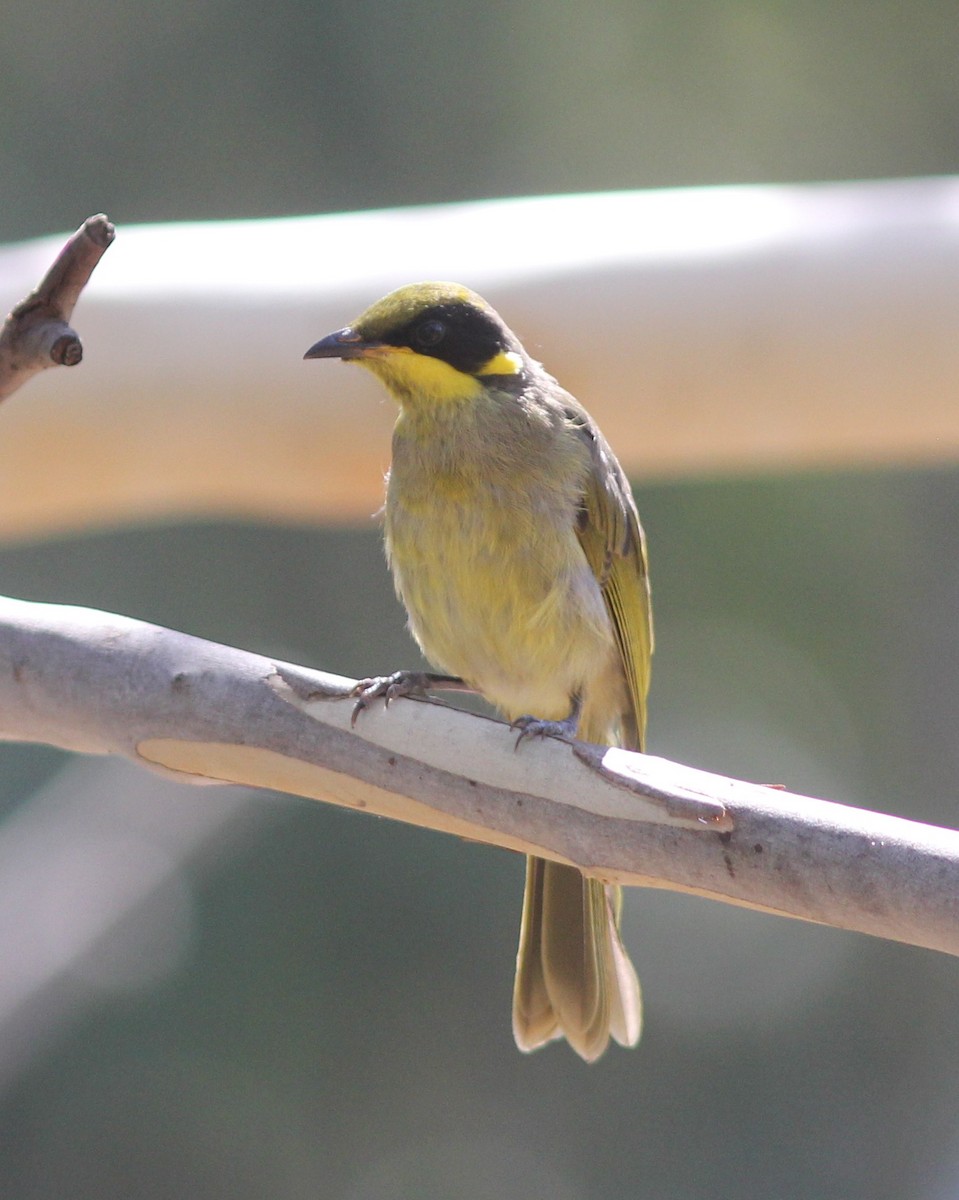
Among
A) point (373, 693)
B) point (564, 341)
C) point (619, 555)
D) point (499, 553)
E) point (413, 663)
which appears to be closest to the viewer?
point (373, 693)

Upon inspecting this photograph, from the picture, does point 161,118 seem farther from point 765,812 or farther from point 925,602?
point 765,812

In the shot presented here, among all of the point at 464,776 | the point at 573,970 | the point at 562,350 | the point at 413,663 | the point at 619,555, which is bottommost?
the point at 413,663

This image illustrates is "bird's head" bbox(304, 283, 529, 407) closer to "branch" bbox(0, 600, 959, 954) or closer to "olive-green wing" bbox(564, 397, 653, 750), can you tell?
"olive-green wing" bbox(564, 397, 653, 750)

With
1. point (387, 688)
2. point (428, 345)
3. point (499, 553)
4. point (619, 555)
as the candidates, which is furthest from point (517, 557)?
point (387, 688)

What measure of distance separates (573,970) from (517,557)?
0.69 metres

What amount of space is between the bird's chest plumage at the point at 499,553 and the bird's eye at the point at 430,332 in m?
0.13

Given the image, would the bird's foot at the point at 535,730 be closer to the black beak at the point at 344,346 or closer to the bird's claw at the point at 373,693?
the bird's claw at the point at 373,693

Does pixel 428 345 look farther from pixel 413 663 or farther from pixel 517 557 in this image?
pixel 413 663

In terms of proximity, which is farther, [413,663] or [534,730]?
[413,663]

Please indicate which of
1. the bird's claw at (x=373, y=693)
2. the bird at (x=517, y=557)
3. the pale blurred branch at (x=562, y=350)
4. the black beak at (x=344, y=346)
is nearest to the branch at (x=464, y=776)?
the bird's claw at (x=373, y=693)

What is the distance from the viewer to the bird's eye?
8.05ft

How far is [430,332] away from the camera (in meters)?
2.47

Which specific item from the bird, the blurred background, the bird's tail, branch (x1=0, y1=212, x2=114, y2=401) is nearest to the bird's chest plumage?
the bird

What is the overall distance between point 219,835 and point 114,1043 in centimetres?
154
